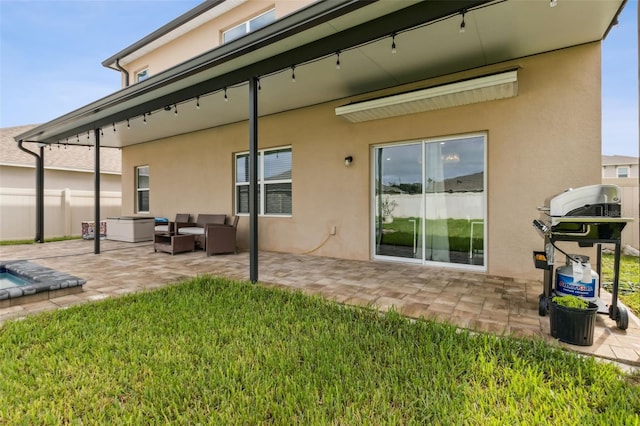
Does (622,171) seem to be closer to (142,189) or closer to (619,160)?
(619,160)

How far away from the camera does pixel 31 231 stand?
34.7 ft

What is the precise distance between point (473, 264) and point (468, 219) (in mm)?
764

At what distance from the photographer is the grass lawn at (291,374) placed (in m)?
1.84

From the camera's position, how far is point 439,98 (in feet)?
15.9

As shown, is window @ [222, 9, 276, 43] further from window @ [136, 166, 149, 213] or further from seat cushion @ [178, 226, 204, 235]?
window @ [136, 166, 149, 213]

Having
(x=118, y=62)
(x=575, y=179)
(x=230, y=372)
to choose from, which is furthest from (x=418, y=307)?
(x=118, y=62)

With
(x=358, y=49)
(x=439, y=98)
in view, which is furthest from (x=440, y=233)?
(x=358, y=49)

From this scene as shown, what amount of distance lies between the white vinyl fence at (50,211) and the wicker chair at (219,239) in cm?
788

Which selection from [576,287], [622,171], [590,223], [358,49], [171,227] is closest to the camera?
[590,223]

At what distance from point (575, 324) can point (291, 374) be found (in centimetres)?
236

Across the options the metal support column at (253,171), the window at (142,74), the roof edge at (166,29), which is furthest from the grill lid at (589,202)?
the window at (142,74)

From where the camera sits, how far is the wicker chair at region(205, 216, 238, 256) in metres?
6.92

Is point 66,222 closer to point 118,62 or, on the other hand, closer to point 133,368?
point 118,62

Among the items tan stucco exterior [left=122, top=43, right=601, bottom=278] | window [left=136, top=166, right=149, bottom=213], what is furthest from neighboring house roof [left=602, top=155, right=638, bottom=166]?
window [left=136, top=166, right=149, bottom=213]
